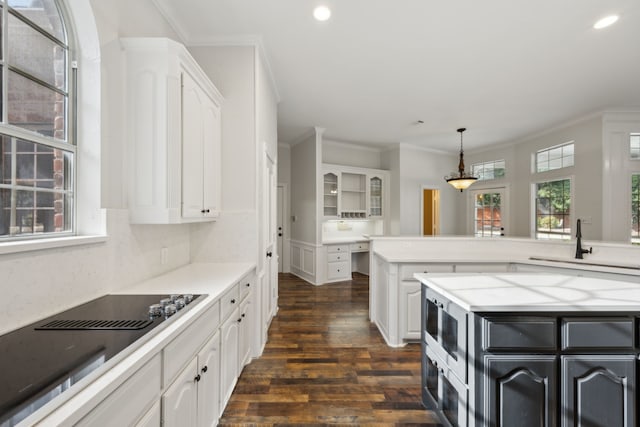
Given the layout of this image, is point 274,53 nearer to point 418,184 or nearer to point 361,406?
A: point 361,406

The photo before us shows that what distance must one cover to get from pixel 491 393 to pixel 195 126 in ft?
7.91

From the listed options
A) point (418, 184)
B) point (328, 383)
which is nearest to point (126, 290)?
point (328, 383)

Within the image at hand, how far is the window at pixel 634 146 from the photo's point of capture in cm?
406

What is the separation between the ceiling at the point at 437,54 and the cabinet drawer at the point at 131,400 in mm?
2490

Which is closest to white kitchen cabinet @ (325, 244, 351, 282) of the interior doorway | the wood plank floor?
the wood plank floor

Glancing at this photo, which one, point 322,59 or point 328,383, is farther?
point 322,59

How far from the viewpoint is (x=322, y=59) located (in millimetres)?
2881

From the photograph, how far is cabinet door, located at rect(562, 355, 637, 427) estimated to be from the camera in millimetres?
1317

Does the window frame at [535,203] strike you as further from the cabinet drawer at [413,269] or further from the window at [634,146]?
the cabinet drawer at [413,269]

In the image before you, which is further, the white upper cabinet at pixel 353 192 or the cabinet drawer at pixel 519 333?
the white upper cabinet at pixel 353 192

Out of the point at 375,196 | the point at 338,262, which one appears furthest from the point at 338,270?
the point at 375,196

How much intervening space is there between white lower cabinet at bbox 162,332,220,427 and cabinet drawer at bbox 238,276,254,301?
0.51 m

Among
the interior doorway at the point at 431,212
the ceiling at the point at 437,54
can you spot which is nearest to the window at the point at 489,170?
the interior doorway at the point at 431,212

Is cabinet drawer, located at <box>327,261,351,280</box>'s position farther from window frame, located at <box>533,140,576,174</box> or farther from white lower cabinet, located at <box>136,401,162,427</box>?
white lower cabinet, located at <box>136,401,162,427</box>
